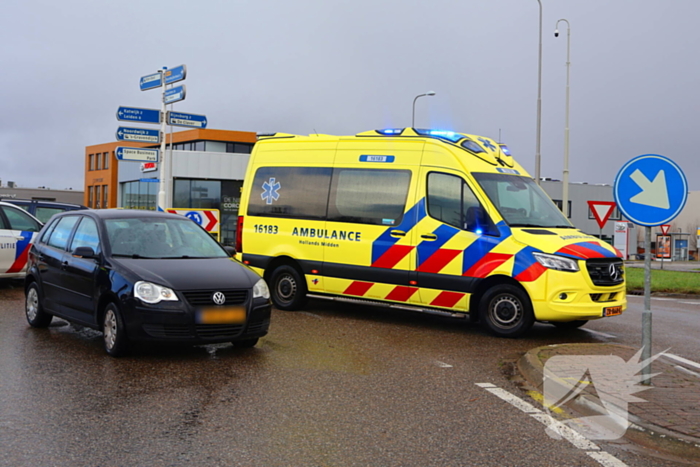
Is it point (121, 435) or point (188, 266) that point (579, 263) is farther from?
point (121, 435)

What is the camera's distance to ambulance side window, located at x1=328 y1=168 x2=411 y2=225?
1009cm

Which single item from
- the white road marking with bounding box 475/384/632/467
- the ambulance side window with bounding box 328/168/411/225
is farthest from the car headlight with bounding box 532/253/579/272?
the white road marking with bounding box 475/384/632/467

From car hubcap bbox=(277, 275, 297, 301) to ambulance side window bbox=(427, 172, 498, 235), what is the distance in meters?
2.65

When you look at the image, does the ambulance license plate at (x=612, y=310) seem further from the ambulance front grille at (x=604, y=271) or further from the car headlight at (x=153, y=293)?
the car headlight at (x=153, y=293)

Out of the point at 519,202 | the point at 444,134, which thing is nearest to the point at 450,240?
the point at 519,202

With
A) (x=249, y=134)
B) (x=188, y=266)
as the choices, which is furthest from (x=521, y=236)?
(x=249, y=134)

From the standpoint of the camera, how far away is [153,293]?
6906 millimetres

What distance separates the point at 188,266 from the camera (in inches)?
294

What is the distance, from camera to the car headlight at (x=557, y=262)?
860 centimetres

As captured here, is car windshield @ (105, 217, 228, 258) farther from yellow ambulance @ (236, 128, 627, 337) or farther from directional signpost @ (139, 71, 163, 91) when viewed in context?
directional signpost @ (139, 71, 163, 91)

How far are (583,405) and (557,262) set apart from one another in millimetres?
3290

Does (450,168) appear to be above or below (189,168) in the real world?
below

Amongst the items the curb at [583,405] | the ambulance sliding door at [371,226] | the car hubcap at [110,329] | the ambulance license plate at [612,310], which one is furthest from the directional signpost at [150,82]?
the curb at [583,405]

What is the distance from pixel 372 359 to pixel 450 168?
331cm
